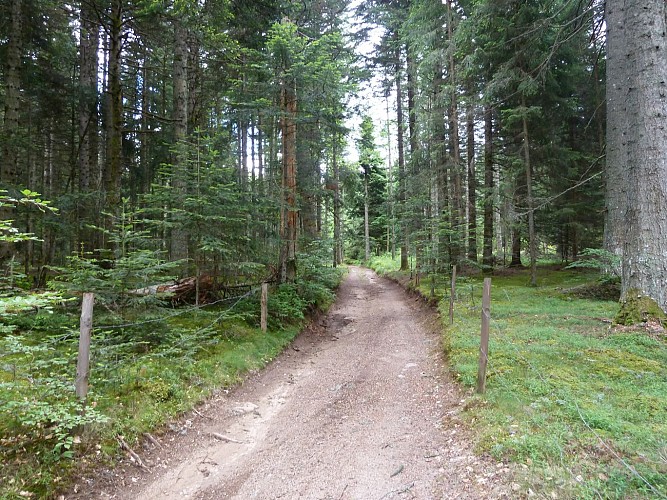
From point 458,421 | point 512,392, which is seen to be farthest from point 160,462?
point 512,392

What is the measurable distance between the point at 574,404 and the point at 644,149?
17.6ft

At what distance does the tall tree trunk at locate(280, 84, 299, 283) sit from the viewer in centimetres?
1063

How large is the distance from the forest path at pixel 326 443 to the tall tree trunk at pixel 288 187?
386cm

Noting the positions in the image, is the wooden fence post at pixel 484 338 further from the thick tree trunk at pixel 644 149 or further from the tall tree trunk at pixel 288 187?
the tall tree trunk at pixel 288 187

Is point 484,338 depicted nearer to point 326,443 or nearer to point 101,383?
point 326,443

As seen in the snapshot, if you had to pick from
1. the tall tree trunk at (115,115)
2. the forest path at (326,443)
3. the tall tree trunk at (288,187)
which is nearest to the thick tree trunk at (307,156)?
the tall tree trunk at (288,187)

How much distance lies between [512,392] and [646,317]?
3767mm

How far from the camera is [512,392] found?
4.45 m

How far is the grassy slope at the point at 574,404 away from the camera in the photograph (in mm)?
2781

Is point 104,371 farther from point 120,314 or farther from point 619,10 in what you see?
point 619,10

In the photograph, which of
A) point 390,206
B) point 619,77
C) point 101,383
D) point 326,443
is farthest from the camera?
point 390,206

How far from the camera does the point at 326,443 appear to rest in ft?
14.0

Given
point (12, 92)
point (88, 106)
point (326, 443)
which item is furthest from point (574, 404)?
point (88, 106)

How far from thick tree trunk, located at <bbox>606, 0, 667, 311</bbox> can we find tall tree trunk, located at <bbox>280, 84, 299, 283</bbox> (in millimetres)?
7847
